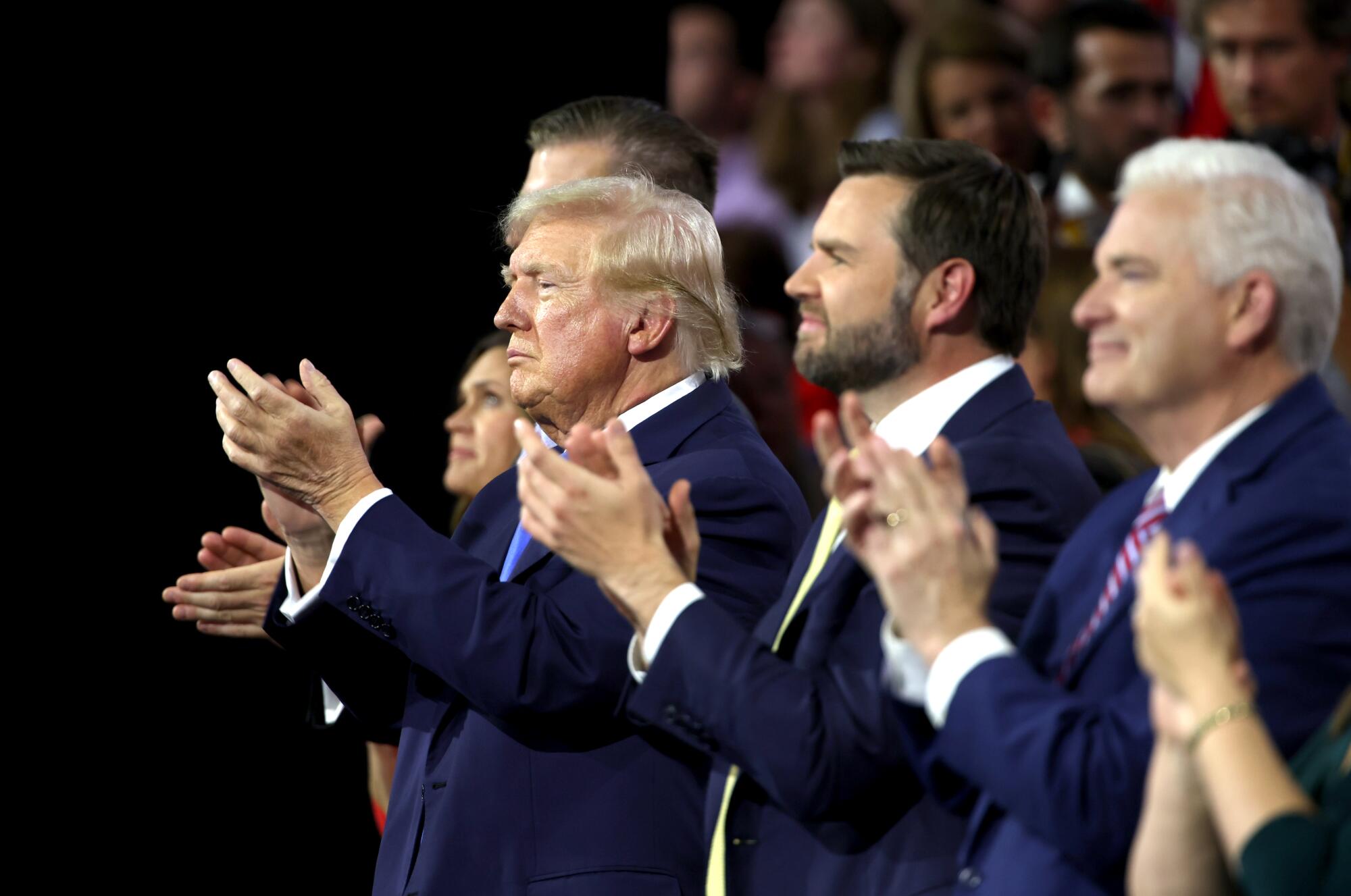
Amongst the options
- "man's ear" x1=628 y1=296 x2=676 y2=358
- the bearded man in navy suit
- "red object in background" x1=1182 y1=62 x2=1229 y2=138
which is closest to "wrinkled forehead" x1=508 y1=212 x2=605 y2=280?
"man's ear" x1=628 y1=296 x2=676 y2=358

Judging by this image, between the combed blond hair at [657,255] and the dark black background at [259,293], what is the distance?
4.93 feet

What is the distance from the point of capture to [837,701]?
224 centimetres

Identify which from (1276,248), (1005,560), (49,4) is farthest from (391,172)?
(1276,248)

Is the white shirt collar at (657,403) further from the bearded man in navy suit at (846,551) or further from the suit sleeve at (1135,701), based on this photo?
the suit sleeve at (1135,701)

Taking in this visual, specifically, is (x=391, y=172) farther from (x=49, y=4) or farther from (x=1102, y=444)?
(x=1102, y=444)

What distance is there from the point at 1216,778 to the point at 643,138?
93.0 inches

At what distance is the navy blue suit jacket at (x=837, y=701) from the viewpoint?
2199 mm

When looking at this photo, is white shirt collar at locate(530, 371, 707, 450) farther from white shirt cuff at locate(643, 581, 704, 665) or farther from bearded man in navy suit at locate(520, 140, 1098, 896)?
white shirt cuff at locate(643, 581, 704, 665)

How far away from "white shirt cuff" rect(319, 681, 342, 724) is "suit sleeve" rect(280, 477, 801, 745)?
0.80 metres

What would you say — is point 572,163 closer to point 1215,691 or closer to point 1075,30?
point 1075,30

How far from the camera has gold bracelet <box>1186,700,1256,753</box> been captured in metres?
1.62

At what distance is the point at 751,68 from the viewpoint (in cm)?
690

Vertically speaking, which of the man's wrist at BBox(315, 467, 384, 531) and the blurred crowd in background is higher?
the blurred crowd in background

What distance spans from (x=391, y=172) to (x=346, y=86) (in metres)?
0.24
